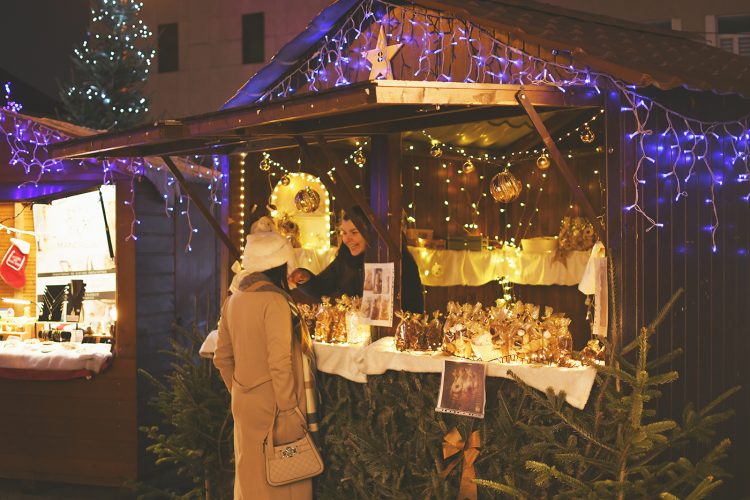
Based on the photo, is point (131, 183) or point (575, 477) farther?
point (131, 183)

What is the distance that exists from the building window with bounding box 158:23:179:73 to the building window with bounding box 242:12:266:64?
85.6 inches

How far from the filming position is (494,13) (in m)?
6.36

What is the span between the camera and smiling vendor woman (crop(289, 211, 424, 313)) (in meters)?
7.00

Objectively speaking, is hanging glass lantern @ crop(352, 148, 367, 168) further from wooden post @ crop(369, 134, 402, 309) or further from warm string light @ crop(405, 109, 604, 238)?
warm string light @ crop(405, 109, 604, 238)

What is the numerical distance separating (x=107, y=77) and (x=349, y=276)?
12.4m

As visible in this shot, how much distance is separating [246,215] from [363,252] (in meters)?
1.54

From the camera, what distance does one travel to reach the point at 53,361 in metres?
8.84

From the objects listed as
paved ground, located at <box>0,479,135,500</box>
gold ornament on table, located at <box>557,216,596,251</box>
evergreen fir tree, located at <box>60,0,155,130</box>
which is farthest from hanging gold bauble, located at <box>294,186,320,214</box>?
evergreen fir tree, located at <box>60,0,155,130</box>

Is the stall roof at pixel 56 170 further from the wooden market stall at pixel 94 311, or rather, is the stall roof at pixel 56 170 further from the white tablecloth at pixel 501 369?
the white tablecloth at pixel 501 369

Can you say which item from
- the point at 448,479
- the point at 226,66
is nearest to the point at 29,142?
the point at 448,479

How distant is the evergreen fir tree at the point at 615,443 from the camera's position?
15.7ft

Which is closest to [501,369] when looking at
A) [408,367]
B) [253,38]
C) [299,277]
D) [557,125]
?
[408,367]

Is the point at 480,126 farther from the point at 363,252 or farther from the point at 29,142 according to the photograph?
the point at 29,142

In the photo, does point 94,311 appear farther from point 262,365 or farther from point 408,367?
point 408,367
